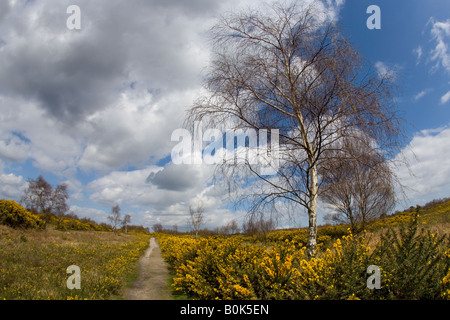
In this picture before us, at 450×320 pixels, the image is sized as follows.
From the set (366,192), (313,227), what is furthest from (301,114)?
(366,192)

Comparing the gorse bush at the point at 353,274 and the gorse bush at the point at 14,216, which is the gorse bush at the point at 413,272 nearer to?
the gorse bush at the point at 353,274

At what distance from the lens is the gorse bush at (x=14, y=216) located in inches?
723

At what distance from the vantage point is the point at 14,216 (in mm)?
18734

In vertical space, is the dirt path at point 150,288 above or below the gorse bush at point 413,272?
below

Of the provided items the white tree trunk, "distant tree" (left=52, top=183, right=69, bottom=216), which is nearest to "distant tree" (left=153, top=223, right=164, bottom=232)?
"distant tree" (left=52, top=183, right=69, bottom=216)

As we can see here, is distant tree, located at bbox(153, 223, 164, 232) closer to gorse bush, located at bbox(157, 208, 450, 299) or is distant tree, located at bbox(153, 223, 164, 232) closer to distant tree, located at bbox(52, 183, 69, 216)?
distant tree, located at bbox(52, 183, 69, 216)

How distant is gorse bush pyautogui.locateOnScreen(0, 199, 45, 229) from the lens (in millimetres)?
18353

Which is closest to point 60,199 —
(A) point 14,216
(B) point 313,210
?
(A) point 14,216

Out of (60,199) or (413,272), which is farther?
(60,199)

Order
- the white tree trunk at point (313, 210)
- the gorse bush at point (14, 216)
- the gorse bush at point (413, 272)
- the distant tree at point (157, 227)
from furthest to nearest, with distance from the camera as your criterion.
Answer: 1. the distant tree at point (157, 227)
2. the gorse bush at point (14, 216)
3. the white tree trunk at point (313, 210)
4. the gorse bush at point (413, 272)

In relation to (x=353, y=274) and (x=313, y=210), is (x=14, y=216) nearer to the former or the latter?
(x=313, y=210)

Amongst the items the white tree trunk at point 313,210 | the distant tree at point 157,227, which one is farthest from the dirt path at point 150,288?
the distant tree at point 157,227
